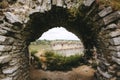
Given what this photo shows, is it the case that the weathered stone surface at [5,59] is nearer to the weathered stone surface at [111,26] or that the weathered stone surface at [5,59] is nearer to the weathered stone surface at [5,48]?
the weathered stone surface at [5,48]

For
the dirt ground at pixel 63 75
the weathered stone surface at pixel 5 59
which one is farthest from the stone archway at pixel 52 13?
the dirt ground at pixel 63 75

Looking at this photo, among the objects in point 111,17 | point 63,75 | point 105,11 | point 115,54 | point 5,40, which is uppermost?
point 105,11

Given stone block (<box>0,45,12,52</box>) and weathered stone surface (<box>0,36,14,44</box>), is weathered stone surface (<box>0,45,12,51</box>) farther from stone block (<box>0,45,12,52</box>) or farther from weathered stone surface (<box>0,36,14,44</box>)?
weathered stone surface (<box>0,36,14,44</box>)

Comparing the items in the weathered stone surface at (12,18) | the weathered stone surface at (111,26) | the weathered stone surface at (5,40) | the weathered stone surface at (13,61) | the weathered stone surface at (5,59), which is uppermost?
the weathered stone surface at (12,18)

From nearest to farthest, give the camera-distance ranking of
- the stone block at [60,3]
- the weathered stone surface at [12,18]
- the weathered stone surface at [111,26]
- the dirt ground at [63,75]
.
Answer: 1. the weathered stone surface at [111,26]
2. the weathered stone surface at [12,18]
3. the stone block at [60,3]
4. the dirt ground at [63,75]

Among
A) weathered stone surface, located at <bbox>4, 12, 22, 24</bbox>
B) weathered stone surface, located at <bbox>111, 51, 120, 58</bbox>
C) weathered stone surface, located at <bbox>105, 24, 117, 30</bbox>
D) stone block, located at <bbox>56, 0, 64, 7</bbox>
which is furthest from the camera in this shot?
stone block, located at <bbox>56, 0, 64, 7</bbox>

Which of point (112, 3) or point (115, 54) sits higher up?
point (112, 3)

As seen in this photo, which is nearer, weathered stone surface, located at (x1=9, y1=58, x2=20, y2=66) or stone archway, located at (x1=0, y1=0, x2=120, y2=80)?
stone archway, located at (x1=0, y1=0, x2=120, y2=80)

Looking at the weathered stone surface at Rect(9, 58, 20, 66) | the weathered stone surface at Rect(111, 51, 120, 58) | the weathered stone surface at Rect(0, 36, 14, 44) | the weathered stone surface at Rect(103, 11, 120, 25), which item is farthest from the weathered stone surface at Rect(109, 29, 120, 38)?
the weathered stone surface at Rect(9, 58, 20, 66)

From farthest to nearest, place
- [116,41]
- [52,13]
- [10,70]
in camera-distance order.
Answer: [52,13]
[10,70]
[116,41]

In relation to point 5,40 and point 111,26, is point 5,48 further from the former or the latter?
point 111,26

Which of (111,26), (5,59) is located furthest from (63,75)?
(111,26)

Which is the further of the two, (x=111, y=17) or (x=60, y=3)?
(x=60, y=3)

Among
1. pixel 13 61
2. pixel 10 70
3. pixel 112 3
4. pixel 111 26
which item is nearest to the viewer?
pixel 111 26
